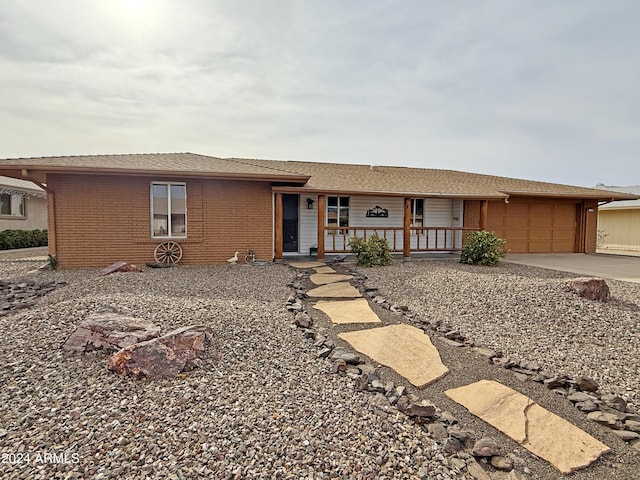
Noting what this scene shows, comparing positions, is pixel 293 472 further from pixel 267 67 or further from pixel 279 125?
pixel 279 125

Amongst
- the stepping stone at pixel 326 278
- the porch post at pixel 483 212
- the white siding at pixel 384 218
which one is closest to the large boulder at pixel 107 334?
the stepping stone at pixel 326 278

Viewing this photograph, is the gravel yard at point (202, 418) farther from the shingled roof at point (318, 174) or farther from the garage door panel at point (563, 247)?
the garage door panel at point (563, 247)

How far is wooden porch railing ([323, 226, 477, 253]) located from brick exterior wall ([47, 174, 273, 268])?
8.65 feet

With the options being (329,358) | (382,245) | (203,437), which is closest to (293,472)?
(203,437)

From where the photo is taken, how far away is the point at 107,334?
3.31m

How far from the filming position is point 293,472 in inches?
76.2

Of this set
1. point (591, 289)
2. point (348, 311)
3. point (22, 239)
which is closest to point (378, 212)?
point (591, 289)

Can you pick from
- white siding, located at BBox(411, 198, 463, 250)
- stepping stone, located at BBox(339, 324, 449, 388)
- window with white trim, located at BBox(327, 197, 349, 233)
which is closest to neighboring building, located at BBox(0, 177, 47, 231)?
window with white trim, located at BBox(327, 197, 349, 233)

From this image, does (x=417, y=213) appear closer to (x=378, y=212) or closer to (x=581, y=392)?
(x=378, y=212)

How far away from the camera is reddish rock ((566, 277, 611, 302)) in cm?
556

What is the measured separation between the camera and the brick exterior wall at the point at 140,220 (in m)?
8.41

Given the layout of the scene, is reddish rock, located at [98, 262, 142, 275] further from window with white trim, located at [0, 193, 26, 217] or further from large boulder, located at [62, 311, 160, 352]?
window with white trim, located at [0, 193, 26, 217]

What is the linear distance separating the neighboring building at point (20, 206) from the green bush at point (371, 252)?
16.1 meters

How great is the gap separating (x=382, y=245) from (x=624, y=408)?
6.56 m
